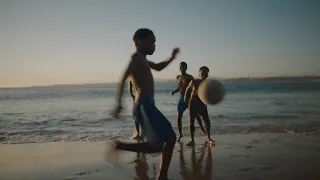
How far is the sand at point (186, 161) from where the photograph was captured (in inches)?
226

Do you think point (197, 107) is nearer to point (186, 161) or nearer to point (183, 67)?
point (183, 67)

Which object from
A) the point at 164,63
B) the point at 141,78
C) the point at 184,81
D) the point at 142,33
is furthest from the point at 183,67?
the point at 141,78

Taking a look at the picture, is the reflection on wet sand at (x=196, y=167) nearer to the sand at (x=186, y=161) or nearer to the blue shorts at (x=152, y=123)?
the sand at (x=186, y=161)

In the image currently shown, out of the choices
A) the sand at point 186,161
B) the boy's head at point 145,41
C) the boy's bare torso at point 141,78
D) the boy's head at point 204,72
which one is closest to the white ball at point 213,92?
the boy's head at point 204,72

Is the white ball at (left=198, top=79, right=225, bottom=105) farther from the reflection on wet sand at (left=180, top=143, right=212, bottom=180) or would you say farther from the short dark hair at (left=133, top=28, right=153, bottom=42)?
the short dark hair at (left=133, top=28, right=153, bottom=42)

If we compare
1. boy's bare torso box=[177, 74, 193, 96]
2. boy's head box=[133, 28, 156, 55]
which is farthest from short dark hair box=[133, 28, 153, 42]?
boy's bare torso box=[177, 74, 193, 96]

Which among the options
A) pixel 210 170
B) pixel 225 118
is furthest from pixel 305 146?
pixel 225 118

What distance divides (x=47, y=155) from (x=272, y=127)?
794cm

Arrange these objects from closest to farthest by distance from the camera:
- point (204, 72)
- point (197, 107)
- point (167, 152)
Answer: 1. point (167, 152)
2. point (204, 72)
3. point (197, 107)

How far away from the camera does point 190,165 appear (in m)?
6.42

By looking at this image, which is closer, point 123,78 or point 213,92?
point 123,78

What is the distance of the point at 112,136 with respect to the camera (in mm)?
11156

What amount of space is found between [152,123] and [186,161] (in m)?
2.80

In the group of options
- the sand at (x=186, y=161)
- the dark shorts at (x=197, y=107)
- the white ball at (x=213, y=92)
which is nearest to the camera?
the sand at (x=186, y=161)
